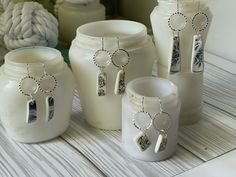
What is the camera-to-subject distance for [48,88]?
641mm

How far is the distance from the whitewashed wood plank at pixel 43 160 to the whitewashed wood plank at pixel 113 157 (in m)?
0.01

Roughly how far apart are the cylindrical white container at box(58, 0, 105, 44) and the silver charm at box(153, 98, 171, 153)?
19.4 inches

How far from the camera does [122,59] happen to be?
2.15 feet

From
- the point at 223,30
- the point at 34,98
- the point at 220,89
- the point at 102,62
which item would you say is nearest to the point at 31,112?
the point at 34,98

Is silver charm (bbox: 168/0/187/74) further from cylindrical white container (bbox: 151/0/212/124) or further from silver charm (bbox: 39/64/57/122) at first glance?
silver charm (bbox: 39/64/57/122)

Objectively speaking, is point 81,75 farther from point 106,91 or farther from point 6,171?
point 6,171

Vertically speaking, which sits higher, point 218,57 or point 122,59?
point 122,59

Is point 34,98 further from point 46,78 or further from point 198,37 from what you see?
point 198,37

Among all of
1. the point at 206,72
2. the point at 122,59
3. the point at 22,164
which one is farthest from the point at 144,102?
the point at 206,72

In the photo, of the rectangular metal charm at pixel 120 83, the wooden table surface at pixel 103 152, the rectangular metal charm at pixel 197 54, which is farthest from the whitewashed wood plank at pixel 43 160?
the rectangular metal charm at pixel 197 54

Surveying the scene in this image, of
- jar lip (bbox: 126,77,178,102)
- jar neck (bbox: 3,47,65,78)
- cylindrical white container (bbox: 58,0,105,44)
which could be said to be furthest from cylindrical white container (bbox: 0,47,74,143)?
cylindrical white container (bbox: 58,0,105,44)

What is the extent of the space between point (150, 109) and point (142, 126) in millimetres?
26

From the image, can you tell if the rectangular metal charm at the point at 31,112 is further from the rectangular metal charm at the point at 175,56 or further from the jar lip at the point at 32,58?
the rectangular metal charm at the point at 175,56

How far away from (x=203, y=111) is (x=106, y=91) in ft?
0.62
